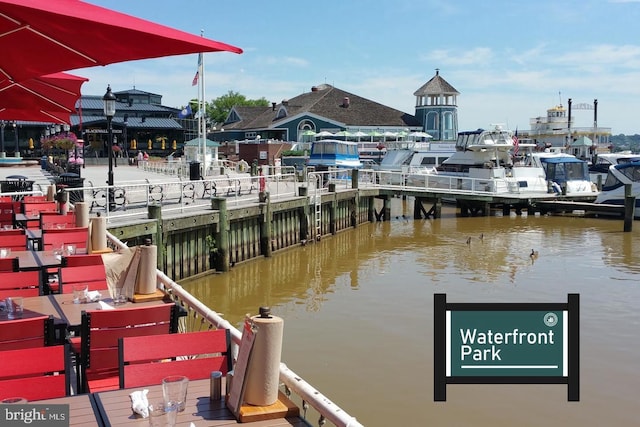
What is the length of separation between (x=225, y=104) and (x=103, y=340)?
4150 inches

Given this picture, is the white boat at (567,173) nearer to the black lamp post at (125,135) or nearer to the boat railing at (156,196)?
the boat railing at (156,196)

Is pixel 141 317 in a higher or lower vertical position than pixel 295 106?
lower

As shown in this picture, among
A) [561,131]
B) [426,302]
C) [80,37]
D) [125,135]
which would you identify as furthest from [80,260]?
[561,131]

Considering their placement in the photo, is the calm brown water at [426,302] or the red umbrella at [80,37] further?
the calm brown water at [426,302]

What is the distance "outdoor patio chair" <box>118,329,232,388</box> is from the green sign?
5.55ft

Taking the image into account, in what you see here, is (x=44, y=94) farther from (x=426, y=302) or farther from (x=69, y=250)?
(x=426, y=302)

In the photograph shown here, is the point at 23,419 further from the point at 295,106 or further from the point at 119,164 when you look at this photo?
the point at 295,106

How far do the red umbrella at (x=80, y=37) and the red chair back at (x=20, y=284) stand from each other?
2.27 m

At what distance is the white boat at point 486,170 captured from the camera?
116 feet

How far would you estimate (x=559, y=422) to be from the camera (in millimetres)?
9242

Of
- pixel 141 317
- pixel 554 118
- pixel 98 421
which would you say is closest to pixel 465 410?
pixel 141 317

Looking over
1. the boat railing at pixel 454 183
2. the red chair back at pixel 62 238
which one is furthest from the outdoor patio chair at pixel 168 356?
the boat railing at pixel 454 183

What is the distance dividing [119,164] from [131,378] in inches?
1983

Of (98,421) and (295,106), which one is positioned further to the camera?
(295,106)
